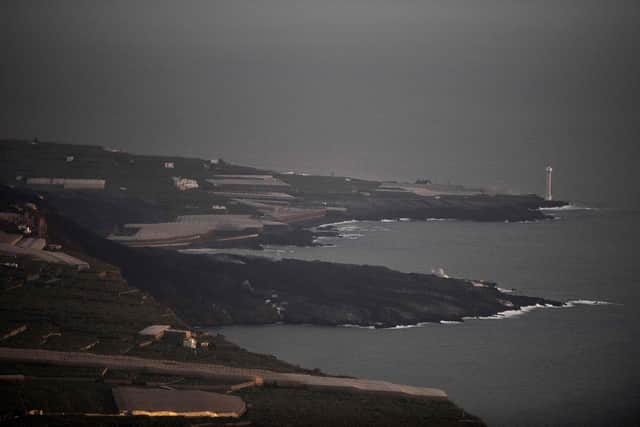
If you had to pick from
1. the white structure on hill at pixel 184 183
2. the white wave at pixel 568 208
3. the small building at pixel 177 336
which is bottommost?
the small building at pixel 177 336

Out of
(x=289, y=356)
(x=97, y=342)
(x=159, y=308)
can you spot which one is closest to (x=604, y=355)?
(x=289, y=356)

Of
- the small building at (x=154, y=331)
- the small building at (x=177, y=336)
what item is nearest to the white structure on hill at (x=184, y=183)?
the small building at (x=154, y=331)

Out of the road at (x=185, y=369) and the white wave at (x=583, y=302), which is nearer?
the road at (x=185, y=369)

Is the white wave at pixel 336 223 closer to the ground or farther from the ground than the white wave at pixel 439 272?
farther from the ground

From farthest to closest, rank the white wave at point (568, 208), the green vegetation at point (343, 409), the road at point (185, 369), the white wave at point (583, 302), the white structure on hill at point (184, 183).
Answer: the white wave at point (568, 208)
the white structure on hill at point (184, 183)
the white wave at point (583, 302)
the road at point (185, 369)
the green vegetation at point (343, 409)

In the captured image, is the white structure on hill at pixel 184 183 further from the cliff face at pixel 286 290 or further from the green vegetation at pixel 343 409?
the green vegetation at pixel 343 409

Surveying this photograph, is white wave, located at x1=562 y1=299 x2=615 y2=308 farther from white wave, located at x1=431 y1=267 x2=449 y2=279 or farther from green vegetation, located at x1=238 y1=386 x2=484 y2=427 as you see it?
green vegetation, located at x1=238 y1=386 x2=484 y2=427

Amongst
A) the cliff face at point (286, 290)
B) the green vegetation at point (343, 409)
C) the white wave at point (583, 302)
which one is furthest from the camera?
the white wave at point (583, 302)
